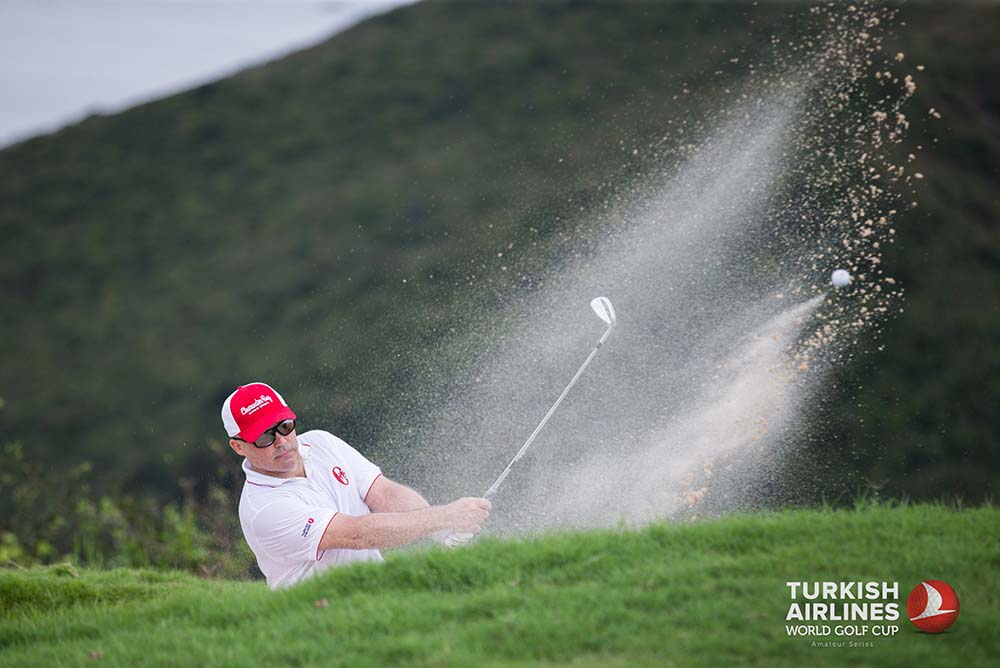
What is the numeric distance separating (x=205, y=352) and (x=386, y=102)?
877cm

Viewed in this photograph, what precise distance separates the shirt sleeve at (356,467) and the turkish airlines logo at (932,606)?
292 cm

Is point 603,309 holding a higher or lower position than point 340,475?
higher

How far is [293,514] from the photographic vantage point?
5203 mm

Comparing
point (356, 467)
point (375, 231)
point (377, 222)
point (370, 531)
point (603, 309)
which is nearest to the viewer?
point (370, 531)

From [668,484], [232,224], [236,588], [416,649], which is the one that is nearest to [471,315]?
[668,484]

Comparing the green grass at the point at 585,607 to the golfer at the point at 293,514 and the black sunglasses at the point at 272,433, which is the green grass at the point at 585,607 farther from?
the black sunglasses at the point at 272,433

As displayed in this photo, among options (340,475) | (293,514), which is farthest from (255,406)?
(340,475)

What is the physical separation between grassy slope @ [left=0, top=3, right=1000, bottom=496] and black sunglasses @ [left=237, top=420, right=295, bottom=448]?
553cm

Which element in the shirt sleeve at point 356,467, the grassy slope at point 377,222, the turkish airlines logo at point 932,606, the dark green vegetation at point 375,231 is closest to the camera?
the turkish airlines logo at point 932,606

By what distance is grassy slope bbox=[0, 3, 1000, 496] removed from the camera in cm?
1559

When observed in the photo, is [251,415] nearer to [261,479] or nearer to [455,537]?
[261,479]

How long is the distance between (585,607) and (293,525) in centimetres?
169

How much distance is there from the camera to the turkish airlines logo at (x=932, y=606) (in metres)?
3.95

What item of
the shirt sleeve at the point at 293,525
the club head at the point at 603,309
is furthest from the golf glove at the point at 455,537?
the club head at the point at 603,309
